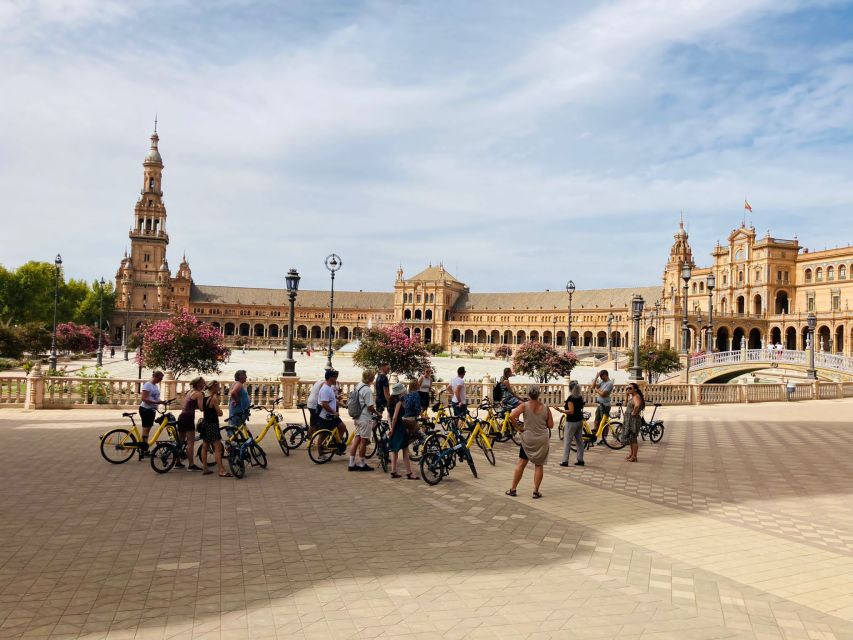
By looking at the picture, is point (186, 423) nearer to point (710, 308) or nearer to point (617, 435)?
point (617, 435)

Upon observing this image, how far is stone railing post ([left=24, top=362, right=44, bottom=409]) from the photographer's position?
20.3m

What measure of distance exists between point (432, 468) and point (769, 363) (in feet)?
129

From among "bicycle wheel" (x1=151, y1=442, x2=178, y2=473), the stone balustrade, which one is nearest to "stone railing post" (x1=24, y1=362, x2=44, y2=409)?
the stone balustrade

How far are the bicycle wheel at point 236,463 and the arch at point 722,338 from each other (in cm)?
9258

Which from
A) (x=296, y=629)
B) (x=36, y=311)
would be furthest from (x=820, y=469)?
(x=36, y=311)

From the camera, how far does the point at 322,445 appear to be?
1291cm

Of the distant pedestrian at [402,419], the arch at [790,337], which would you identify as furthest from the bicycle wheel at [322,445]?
the arch at [790,337]

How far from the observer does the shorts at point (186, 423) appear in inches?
453

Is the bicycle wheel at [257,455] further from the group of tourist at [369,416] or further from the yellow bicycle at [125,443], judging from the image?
the yellow bicycle at [125,443]

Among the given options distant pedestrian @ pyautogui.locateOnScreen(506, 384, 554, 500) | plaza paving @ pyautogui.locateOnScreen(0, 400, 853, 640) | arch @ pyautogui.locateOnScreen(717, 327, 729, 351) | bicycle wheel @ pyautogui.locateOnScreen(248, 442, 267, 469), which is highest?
arch @ pyautogui.locateOnScreen(717, 327, 729, 351)

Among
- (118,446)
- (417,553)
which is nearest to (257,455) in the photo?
(118,446)

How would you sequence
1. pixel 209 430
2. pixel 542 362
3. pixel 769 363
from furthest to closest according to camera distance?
pixel 769 363, pixel 542 362, pixel 209 430

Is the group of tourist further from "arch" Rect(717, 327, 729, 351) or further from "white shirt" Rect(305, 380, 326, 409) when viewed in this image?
"arch" Rect(717, 327, 729, 351)

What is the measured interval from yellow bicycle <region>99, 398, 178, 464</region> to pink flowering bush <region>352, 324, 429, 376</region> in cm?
1650
